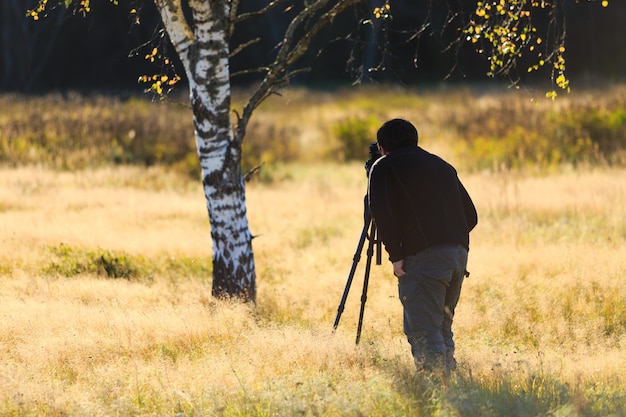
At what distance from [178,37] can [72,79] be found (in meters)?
37.7

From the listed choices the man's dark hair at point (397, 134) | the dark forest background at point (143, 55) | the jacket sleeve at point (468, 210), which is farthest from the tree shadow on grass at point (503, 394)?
the dark forest background at point (143, 55)

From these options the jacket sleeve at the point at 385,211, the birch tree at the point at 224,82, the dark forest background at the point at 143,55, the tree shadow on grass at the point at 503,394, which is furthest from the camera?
the dark forest background at the point at 143,55

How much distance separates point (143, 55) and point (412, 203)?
3545 centimetres

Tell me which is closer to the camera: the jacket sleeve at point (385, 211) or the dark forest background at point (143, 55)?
the jacket sleeve at point (385, 211)

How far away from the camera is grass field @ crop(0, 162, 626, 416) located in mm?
5309

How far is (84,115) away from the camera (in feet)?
66.3

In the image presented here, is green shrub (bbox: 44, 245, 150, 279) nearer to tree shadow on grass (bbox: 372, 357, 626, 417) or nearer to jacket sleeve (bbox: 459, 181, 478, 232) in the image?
tree shadow on grass (bbox: 372, 357, 626, 417)

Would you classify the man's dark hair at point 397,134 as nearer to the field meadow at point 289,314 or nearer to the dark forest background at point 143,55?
the field meadow at point 289,314

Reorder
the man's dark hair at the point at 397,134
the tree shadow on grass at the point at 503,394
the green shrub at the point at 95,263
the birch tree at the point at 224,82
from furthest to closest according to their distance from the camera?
the green shrub at the point at 95,263 → the birch tree at the point at 224,82 → the man's dark hair at the point at 397,134 → the tree shadow on grass at the point at 503,394

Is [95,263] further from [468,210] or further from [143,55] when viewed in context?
[143,55]

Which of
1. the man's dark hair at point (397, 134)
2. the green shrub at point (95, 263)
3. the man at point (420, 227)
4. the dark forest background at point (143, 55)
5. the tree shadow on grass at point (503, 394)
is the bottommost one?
the green shrub at point (95, 263)

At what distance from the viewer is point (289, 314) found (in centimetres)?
818

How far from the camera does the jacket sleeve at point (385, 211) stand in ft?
18.3

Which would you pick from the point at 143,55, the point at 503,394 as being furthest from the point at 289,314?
the point at 143,55
